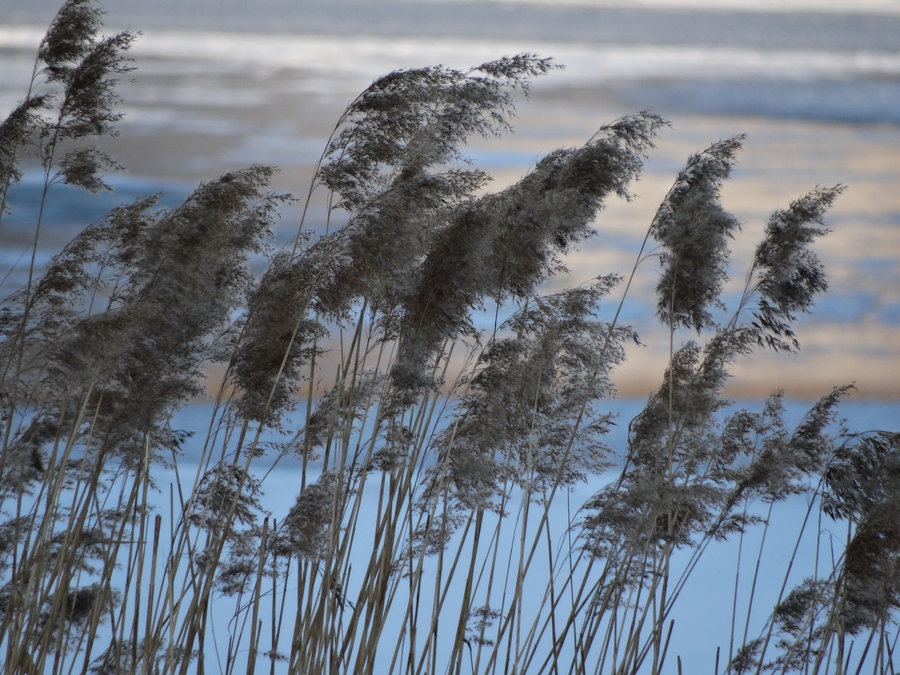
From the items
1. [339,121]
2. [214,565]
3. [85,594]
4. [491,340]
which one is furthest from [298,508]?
[339,121]

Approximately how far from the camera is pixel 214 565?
269cm

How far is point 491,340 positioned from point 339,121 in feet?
2.79

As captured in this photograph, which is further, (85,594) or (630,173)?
(85,594)

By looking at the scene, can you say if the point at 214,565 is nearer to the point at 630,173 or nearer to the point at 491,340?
the point at 491,340

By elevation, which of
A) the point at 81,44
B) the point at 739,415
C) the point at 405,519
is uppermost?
the point at 81,44

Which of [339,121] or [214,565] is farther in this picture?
[339,121]

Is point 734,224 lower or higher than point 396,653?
higher

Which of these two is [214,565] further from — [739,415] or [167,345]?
[739,415]

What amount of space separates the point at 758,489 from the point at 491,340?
0.98m

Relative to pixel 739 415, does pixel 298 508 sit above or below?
below

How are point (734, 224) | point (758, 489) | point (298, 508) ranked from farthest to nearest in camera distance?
point (758, 489) → point (734, 224) → point (298, 508)

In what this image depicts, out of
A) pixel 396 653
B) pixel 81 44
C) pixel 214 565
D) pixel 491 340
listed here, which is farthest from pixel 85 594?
pixel 81 44

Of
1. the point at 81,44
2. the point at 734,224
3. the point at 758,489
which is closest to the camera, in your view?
the point at 734,224

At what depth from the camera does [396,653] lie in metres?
2.78
